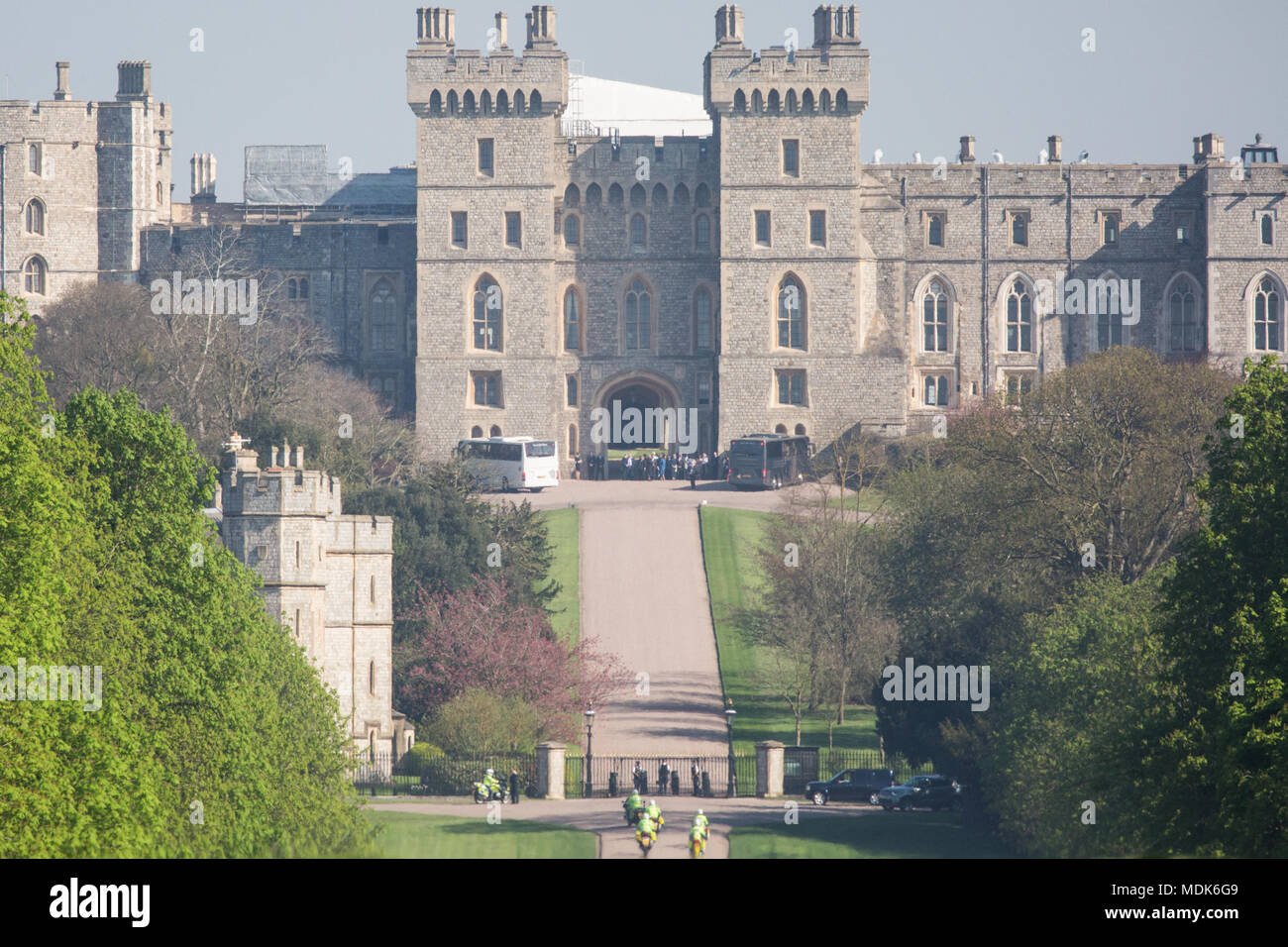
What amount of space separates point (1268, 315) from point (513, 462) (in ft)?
90.7

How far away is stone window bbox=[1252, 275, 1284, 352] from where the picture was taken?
7425 centimetres

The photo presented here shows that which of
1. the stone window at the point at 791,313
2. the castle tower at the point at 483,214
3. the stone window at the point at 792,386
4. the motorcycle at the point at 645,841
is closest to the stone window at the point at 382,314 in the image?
the castle tower at the point at 483,214

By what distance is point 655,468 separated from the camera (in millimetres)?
69750

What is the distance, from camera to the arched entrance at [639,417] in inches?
2891

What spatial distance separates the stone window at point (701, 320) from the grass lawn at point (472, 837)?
37.8 m

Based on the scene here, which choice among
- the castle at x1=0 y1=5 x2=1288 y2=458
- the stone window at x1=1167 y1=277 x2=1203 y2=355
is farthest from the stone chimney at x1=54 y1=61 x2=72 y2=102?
the stone window at x1=1167 y1=277 x2=1203 y2=355

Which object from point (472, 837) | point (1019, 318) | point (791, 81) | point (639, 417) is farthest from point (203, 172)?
point (472, 837)

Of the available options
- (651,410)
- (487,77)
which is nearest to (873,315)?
(651,410)

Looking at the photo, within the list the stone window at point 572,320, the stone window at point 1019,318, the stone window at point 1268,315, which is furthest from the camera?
the stone window at point 1019,318

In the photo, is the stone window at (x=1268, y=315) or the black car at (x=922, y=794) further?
the stone window at (x=1268, y=315)

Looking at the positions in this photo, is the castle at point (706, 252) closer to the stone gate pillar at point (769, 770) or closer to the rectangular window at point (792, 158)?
the rectangular window at point (792, 158)

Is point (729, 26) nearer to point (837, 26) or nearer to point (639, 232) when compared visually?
point (837, 26)

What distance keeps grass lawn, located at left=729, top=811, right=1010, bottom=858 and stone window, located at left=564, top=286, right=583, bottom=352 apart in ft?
120

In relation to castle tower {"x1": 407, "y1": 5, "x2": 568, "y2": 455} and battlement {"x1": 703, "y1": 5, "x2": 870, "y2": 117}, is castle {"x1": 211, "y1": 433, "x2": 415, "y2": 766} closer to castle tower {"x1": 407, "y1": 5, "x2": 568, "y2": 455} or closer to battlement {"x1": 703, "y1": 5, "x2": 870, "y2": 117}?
castle tower {"x1": 407, "y1": 5, "x2": 568, "y2": 455}
